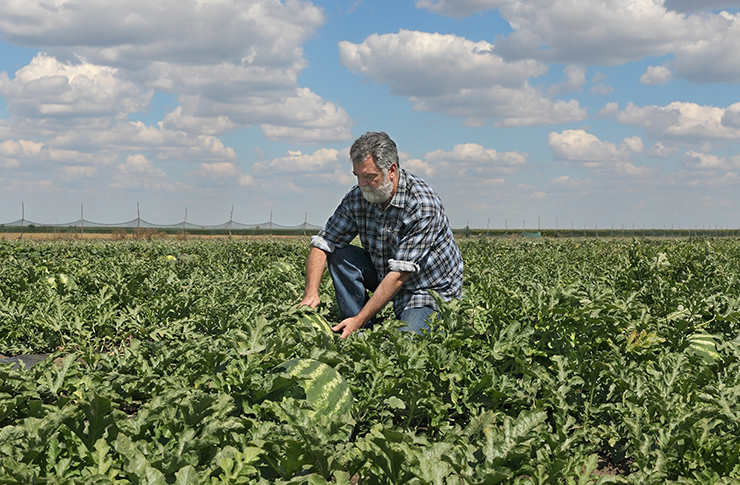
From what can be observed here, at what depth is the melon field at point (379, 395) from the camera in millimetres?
2238

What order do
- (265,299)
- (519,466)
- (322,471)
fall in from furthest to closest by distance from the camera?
(265,299)
(519,466)
(322,471)

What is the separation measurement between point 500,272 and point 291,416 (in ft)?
21.6

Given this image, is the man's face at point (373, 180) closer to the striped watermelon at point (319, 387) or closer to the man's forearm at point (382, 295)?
the man's forearm at point (382, 295)

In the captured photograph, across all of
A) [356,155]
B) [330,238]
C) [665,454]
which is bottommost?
[665,454]

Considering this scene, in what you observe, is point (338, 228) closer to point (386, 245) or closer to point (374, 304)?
point (386, 245)

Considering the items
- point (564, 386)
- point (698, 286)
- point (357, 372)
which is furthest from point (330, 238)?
point (698, 286)

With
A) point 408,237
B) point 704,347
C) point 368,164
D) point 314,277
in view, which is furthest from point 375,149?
point 704,347

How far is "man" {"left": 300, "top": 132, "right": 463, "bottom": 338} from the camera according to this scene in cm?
480

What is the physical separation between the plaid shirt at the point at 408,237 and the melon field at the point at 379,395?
0.38 metres

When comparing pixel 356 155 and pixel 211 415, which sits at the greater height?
pixel 356 155

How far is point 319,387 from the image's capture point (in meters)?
3.11

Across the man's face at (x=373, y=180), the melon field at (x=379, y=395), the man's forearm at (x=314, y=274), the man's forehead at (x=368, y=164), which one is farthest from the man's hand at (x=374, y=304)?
the man's forehead at (x=368, y=164)

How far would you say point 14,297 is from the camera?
21.3 ft

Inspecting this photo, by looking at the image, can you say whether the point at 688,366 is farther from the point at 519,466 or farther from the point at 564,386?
the point at 519,466
